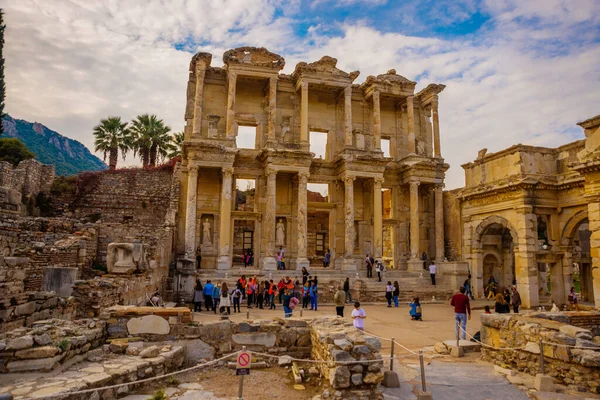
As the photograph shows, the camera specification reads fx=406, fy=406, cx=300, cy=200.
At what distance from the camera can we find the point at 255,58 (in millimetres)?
26016

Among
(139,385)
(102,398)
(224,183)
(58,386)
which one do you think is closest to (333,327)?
(139,385)

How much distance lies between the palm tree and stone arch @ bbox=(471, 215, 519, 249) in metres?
30.9

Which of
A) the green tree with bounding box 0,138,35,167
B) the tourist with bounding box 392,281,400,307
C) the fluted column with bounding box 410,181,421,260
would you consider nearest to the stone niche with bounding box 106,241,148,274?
the tourist with bounding box 392,281,400,307

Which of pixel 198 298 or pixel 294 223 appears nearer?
pixel 198 298

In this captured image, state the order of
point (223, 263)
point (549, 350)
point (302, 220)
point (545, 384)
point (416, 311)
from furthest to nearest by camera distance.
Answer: point (302, 220) → point (223, 263) → point (416, 311) → point (549, 350) → point (545, 384)

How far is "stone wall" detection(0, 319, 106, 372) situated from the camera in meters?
5.75

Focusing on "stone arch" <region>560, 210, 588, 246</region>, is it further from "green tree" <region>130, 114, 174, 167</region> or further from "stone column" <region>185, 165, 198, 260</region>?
"green tree" <region>130, 114, 174, 167</region>

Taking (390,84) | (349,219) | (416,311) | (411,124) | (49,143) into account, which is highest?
(49,143)

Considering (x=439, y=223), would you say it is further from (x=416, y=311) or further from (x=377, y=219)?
(x=416, y=311)

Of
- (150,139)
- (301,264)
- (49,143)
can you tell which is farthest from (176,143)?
(49,143)

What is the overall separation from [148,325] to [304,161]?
17676 mm

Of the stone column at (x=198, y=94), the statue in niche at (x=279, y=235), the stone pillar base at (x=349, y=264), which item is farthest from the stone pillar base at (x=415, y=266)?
the stone column at (x=198, y=94)

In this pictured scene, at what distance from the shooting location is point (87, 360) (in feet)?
21.9

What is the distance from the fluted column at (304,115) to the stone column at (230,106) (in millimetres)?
4241
